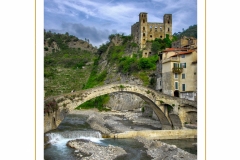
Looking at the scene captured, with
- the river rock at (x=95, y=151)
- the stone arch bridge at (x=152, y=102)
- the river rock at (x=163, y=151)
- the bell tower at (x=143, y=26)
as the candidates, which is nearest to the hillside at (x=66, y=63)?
the stone arch bridge at (x=152, y=102)

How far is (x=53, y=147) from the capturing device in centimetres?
590

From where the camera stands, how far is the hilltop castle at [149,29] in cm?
770

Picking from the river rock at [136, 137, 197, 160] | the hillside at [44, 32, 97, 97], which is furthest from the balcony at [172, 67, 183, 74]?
the hillside at [44, 32, 97, 97]

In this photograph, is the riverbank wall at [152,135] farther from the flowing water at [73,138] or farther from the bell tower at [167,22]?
the bell tower at [167,22]

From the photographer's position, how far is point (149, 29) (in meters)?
10.3

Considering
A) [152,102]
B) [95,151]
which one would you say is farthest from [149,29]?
[95,151]

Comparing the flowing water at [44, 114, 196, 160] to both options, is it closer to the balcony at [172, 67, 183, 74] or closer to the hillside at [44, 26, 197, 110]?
the hillside at [44, 26, 197, 110]

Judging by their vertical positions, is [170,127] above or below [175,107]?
below

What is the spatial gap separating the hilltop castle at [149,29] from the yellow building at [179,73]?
0.83 meters
